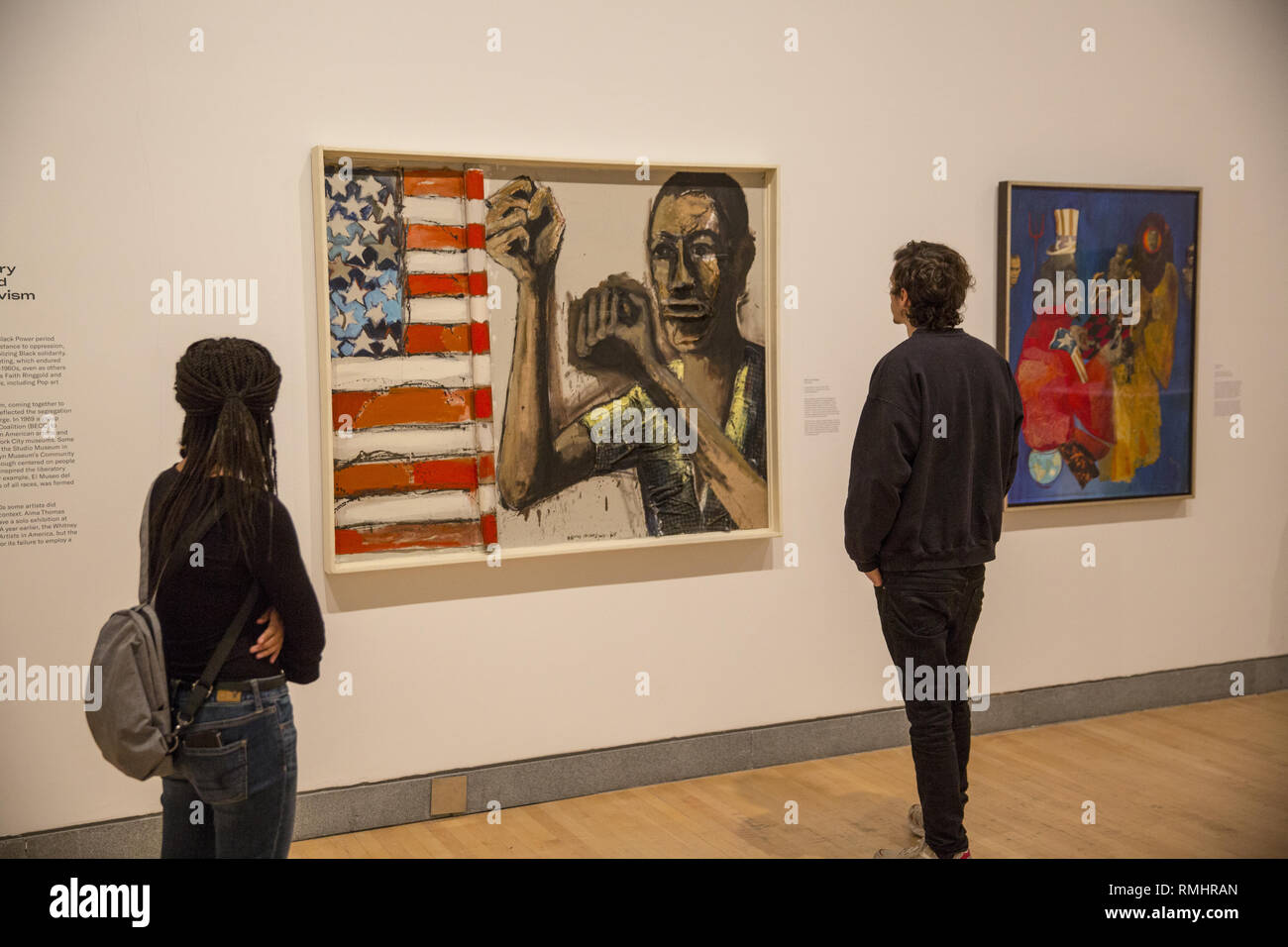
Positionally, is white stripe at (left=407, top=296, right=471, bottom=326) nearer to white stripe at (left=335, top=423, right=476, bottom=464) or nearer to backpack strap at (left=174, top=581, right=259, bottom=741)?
white stripe at (left=335, top=423, right=476, bottom=464)

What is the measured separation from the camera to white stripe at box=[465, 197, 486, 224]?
150 inches

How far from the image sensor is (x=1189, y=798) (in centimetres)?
401

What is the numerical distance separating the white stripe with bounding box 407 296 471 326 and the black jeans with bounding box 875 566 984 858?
5.12ft

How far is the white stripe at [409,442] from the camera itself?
3.72m

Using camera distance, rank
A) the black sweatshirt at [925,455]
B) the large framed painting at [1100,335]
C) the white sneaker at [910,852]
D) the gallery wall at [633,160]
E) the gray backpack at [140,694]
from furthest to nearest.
Result: 1. the large framed painting at [1100,335]
2. the gallery wall at [633,160]
3. the white sneaker at [910,852]
4. the black sweatshirt at [925,455]
5. the gray backpack at [140,694]

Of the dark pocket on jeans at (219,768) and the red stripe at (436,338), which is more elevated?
the red stripe at (436,338)

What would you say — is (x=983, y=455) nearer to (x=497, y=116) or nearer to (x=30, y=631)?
(x=497, y=116)

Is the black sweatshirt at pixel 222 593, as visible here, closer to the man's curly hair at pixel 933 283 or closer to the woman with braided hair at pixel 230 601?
the woman with braided hair at pixel 230 601

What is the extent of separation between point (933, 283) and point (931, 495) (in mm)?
562

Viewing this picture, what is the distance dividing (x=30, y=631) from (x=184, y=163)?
140 cm

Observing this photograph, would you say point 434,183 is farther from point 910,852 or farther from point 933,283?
point 910,852

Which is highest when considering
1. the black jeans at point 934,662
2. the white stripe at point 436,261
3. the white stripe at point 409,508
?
the white stripe at point 436,261

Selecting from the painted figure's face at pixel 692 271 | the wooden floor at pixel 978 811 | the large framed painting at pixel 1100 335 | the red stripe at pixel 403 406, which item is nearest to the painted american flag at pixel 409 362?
the red stripe at pixel 403 406

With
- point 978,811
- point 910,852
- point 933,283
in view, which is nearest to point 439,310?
point 933,283
